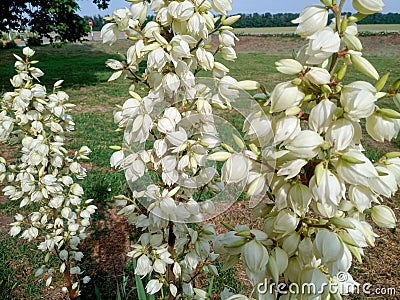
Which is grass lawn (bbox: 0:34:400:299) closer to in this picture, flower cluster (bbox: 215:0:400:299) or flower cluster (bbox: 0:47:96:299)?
flower cluster (bbox: 0:47:96:299)

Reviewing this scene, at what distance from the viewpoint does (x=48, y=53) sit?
727 inches

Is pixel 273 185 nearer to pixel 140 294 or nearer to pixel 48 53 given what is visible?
pixel 140 294

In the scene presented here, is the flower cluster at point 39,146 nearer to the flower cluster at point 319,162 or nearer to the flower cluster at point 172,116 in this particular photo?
the flower cluster at point 172,116

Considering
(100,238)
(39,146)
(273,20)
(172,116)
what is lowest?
(273,20)

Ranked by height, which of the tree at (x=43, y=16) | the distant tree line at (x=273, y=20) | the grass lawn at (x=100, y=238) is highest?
the tree at (x=43, y=16)

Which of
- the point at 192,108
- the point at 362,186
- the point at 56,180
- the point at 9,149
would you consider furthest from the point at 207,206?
the point at 9,149

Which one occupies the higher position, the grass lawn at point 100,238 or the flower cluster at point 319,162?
the flower cluster at point 319,162

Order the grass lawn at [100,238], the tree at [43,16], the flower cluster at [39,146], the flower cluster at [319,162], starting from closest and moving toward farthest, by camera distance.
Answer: the flower cluster at [319,162], the flower cluster at [39,146], the grass lawn at [100,238], the tree at [43,16]

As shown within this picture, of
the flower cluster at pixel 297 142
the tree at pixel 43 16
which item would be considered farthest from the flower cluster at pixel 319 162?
the tree at pixel 43 16

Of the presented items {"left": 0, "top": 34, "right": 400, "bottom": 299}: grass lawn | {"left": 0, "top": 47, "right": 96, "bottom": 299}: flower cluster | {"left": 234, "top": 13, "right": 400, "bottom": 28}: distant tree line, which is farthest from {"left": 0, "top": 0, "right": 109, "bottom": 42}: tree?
{"left": 234, "top": 13, "right": 400, "bottom": 28}: distant tree line

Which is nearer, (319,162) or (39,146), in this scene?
(319,162)

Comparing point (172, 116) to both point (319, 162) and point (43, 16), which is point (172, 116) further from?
point (43, 16)

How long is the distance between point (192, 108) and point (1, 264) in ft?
8.00

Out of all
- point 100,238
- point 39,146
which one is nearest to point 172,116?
point 39,146
